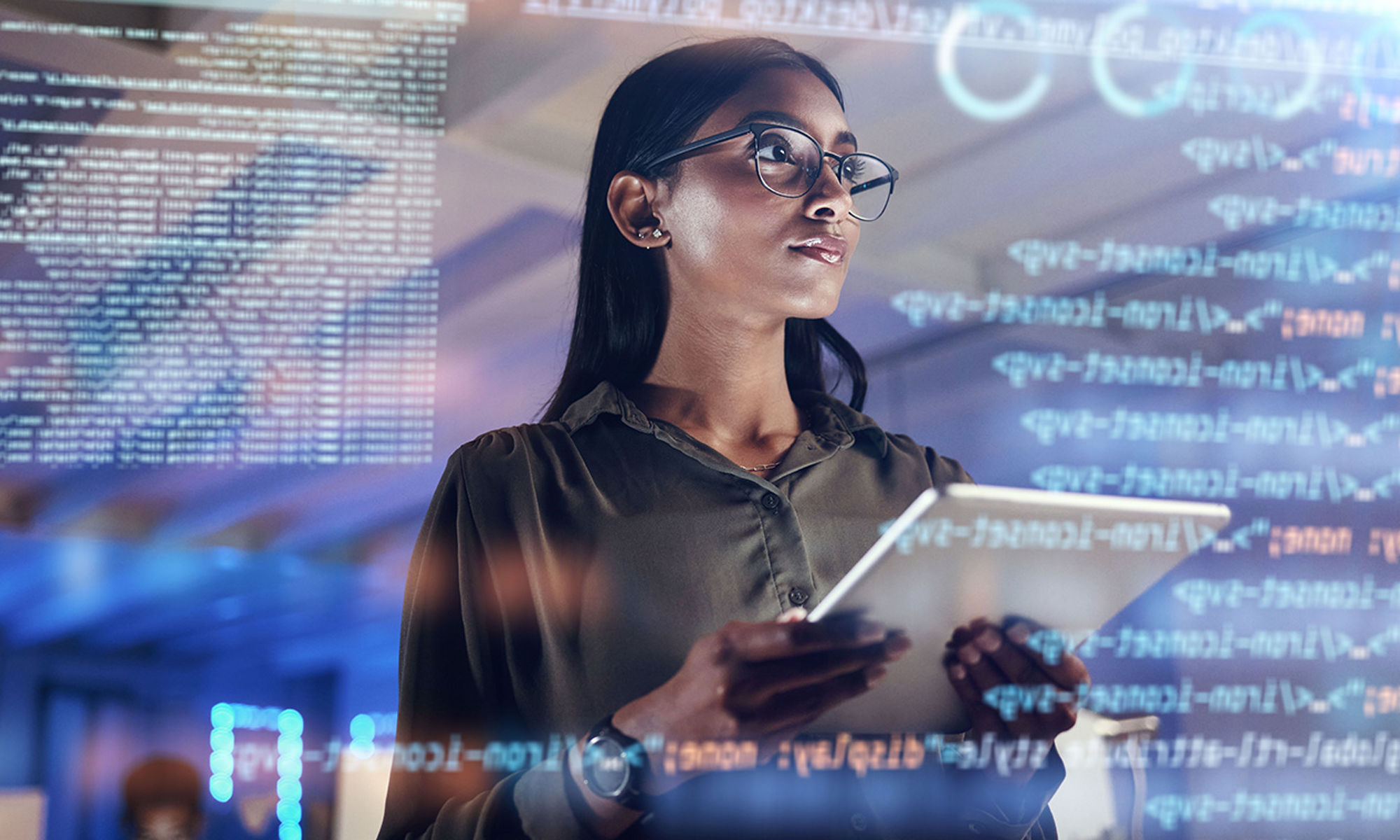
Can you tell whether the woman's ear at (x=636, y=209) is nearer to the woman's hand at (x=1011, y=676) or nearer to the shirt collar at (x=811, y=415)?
the shirt collar at (x=811, y=415)

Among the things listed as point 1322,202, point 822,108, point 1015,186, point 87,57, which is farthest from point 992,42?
point 87,57

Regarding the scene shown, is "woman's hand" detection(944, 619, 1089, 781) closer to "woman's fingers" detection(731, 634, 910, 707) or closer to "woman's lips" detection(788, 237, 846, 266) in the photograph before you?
"woman's fingers" detection(731, 634, 910, 707)

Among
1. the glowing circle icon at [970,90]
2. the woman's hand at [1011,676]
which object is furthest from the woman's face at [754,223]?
the woman's hand at [1011,676]

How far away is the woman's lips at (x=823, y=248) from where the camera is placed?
39.3 inches

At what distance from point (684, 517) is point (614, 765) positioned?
24cm

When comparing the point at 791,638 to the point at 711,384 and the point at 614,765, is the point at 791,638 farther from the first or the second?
the point at 711,384

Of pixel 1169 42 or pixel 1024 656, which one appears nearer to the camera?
pixel 1024 656

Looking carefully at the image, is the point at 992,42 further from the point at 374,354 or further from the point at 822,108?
the point at 374,354

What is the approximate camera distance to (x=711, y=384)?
1022 mm

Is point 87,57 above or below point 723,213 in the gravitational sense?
above

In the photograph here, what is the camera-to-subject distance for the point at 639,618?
3.05 feet

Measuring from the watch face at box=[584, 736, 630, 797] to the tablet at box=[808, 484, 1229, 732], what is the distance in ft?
0.62

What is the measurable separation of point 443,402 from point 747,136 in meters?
0.41

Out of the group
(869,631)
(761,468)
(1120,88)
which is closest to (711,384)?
(761,468)
